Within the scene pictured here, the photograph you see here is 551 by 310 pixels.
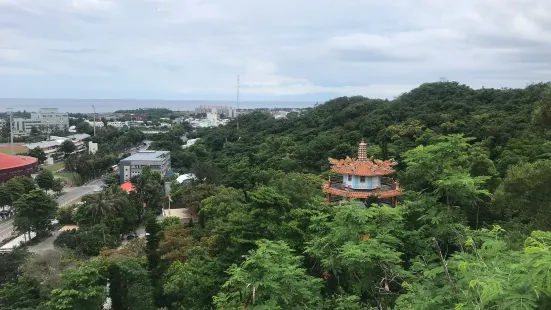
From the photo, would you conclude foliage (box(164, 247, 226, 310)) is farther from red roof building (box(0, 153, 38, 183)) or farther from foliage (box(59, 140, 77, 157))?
foliage (box(59, 140, 77, 157))

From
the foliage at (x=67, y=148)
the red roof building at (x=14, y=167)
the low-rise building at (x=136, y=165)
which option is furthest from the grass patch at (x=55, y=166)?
the low-rise building at (x=136, y=165)

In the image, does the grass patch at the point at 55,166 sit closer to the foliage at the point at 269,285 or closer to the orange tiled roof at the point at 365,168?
the orange tiled roof at the point at 365,168

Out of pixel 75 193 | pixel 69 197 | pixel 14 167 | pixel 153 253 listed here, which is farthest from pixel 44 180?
pixel 153 253

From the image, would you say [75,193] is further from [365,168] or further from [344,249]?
[344,249]

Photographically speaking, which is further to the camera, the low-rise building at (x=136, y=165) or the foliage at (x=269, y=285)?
the low-rise building at (x=136, y=165)

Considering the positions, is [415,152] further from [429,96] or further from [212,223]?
[429,96]

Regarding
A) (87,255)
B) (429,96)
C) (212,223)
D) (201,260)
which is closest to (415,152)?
(201,260)
